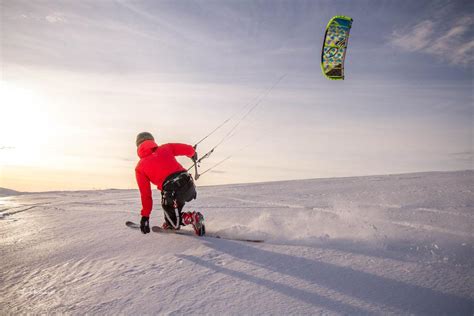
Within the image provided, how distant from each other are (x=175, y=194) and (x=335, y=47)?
8248mm

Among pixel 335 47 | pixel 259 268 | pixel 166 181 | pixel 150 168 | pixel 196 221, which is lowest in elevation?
pixel 259 268

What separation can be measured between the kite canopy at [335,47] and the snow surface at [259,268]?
19.9 ft

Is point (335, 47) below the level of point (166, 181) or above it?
above

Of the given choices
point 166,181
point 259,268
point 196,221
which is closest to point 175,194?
point 166,181

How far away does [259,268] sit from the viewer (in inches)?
109

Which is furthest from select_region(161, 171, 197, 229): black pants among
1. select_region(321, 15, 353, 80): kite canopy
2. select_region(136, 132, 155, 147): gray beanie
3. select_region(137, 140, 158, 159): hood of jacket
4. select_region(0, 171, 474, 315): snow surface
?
select_region(321, 15, 353, 80): kite canopy

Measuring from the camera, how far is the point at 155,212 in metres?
6.91

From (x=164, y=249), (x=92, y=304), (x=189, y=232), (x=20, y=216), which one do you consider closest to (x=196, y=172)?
(x=189, y=232)

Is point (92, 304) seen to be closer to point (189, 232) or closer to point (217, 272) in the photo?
point (217, 272)

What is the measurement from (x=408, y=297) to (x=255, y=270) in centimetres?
132

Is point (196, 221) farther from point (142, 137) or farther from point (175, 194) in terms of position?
point (142, 137)

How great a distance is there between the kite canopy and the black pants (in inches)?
283

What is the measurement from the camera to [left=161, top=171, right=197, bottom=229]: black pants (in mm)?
4422

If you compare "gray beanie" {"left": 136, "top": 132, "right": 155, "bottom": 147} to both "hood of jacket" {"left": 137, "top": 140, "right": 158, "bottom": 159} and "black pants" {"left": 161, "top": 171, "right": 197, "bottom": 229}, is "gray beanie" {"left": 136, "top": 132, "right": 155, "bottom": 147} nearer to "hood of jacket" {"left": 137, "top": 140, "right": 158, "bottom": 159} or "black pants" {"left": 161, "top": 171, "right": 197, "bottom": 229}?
"hood of jacket" {"left": 137, "top": 140, "right": 158, "bottom": 159}
